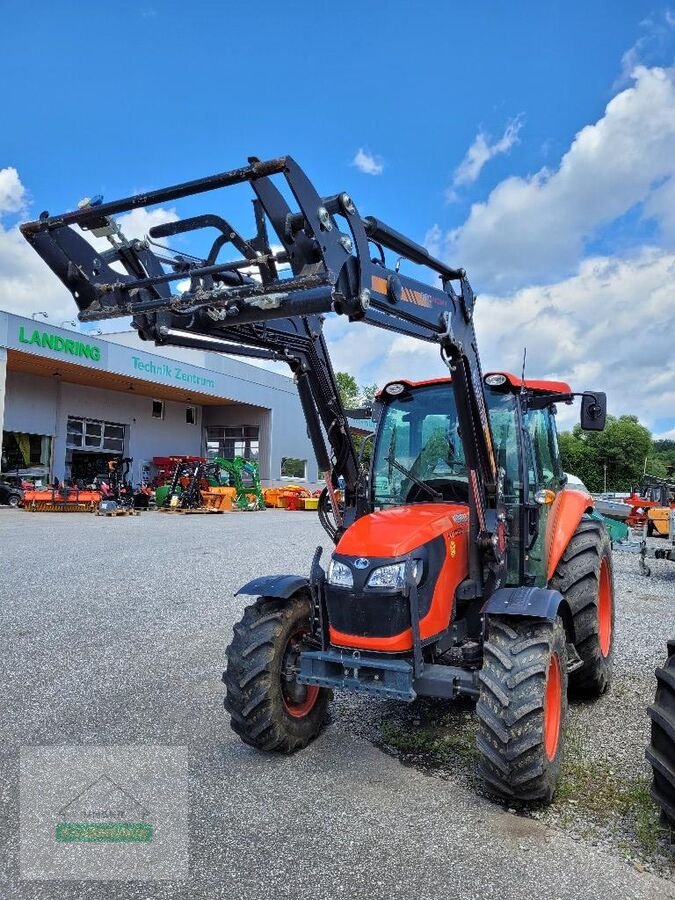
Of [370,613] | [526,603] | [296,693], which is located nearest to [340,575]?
[370,613]

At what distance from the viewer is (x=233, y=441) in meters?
39.5

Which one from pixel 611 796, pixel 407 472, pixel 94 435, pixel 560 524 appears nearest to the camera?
pixel 611 796

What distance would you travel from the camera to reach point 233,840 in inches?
123

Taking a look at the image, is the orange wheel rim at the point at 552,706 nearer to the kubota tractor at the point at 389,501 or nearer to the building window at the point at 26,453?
the kubota tractor at the point at 389,501

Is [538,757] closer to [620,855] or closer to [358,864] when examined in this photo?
[620,855]

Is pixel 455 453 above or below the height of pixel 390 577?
above

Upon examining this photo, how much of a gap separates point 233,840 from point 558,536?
3.13 metres

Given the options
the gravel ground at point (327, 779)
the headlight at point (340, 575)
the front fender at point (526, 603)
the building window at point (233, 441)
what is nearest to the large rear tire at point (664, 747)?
the gravel ground at point (327, 779)

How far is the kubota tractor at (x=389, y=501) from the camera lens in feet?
10.9

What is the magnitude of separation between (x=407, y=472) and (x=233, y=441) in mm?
35237

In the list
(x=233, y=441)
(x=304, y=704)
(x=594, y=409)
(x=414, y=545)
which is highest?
(x=233, y=441)

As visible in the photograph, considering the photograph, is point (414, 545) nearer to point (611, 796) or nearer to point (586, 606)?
point (611, 796)

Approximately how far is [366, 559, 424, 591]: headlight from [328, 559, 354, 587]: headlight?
0.13 metres

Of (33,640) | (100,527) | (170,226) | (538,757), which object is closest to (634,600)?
(538,757)
